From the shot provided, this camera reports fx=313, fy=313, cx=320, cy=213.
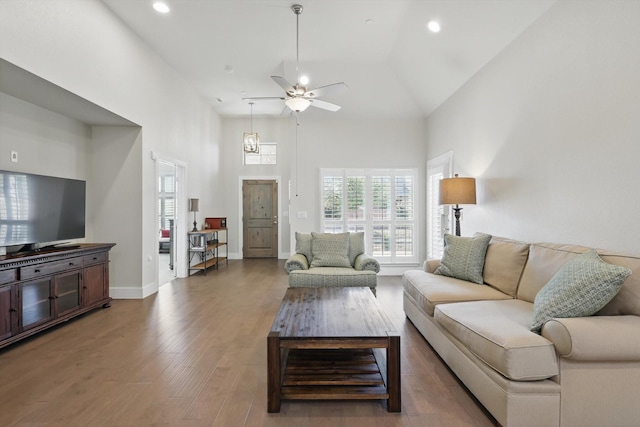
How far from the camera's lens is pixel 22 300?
2920 mm

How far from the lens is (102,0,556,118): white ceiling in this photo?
3.51 m

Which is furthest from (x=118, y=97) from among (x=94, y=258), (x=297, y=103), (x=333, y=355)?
(x=333, y=355)

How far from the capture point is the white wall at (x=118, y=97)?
2.79m

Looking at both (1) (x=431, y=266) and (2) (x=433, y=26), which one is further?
(2) (x=433, y=26)

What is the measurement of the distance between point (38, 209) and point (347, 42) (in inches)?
170

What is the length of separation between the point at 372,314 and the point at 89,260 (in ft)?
11.5

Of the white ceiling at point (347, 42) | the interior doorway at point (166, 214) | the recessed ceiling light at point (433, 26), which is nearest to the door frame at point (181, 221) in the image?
the interior doorway at point (166, 214)

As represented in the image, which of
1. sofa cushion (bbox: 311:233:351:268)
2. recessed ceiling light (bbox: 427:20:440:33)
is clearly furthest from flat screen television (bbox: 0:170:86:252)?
recessed ceiling light (bbox: 427:20:440:33)

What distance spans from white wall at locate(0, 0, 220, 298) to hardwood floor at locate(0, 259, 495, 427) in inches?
42.7

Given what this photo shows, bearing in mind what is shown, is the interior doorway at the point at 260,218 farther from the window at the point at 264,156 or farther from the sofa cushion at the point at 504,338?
the sofa cushion at the point at 504,338

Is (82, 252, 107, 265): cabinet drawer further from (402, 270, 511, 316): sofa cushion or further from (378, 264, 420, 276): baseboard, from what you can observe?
(378, 264, 420, 276): baseboard

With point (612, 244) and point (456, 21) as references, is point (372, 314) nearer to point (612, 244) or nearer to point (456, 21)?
point (612, 244)

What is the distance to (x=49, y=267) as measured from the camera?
3.22m

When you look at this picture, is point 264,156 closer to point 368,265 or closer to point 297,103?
point 297,103
